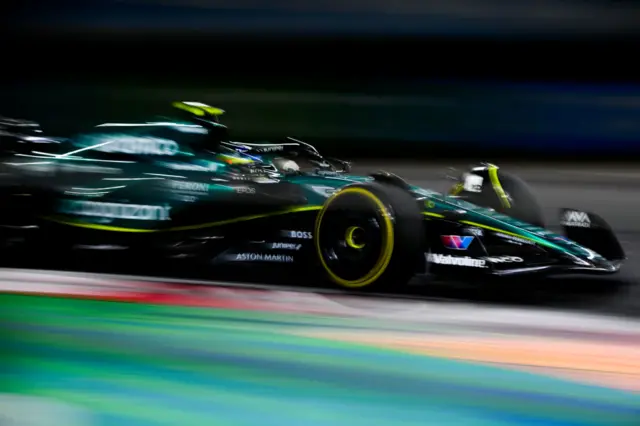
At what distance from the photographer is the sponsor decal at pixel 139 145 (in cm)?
208

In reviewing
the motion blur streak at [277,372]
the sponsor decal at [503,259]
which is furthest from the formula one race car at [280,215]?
the motion blur streak at [277,372]

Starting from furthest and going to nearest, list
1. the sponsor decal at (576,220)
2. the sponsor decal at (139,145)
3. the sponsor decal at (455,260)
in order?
the sponsor decal at (576,220)
the sponsor decal at (455,260)
the sponsor decal at (139,145)

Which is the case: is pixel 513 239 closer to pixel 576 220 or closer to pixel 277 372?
pixel 576 220

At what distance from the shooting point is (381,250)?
2164 mm

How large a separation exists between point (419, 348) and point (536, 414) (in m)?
0.40

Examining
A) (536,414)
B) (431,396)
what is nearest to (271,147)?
(431,396)

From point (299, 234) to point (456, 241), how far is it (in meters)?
0.42

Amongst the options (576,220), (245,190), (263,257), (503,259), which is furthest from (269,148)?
(576,220)

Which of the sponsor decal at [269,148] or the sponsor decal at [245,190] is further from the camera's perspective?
the sponsor decal at [245,190]

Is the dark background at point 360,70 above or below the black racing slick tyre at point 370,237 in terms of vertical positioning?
above

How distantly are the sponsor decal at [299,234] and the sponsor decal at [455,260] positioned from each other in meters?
0.32

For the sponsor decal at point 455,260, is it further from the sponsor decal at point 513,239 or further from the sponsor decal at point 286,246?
the sponsor decal at point 286,246

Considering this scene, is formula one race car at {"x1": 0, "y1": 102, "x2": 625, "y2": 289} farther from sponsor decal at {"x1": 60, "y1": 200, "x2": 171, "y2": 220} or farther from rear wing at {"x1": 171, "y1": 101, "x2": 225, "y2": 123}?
rear wing at {"x1": 171, "y1": 101, "x2": 225, "y2": 123}

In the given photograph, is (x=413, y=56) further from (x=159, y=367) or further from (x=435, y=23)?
(x=159, y=367)
